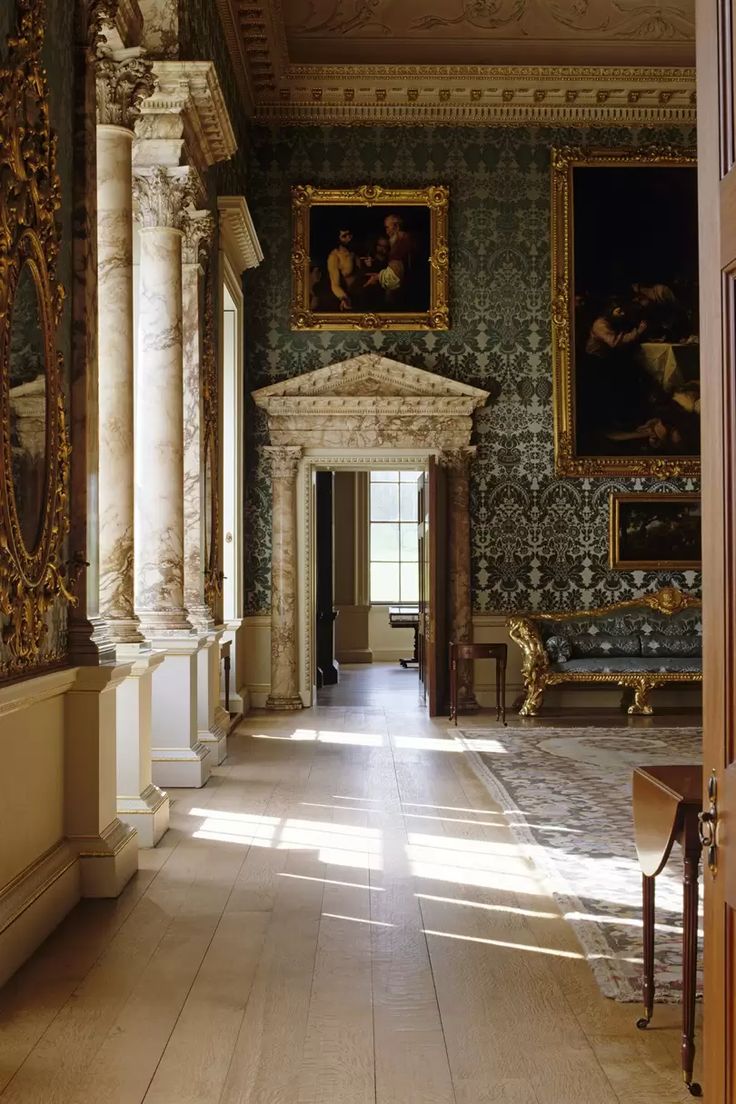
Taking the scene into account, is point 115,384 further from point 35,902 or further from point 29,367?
point 35,902

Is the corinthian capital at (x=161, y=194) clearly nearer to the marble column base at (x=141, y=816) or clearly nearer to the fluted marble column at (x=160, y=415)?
the fluted marble column at (x=160, y=415)

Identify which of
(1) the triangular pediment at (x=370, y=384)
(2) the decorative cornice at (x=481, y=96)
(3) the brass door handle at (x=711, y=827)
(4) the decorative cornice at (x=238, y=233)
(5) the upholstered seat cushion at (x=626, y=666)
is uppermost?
(2) the decorative cornice at (x=481, y=96)

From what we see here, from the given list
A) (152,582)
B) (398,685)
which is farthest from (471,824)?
(398,685)

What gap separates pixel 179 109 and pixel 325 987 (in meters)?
6.50

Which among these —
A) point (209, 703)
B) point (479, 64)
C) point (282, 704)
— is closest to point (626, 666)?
point (282, 704)

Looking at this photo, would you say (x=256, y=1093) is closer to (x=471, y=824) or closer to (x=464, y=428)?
(x=471, y=824)

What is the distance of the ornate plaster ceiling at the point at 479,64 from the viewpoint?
43.0 ft

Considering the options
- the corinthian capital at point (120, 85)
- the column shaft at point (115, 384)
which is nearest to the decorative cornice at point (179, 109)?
the corinthian capital at point (120, 85)

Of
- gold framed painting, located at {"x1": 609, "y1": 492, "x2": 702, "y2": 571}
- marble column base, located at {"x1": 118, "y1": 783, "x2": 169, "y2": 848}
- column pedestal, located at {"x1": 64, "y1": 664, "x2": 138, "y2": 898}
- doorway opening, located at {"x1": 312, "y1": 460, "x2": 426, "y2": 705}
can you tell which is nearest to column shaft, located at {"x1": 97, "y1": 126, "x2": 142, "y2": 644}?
marble column base, located at {"x1": 118, "y1": 783, "x2": 169, "y2": 848}

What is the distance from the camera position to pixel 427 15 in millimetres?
13156

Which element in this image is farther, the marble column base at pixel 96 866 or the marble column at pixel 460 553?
A: the marble column at pixel 460 553

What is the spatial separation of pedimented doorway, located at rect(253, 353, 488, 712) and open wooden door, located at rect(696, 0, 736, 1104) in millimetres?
11072

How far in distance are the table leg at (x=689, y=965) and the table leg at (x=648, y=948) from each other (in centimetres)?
32

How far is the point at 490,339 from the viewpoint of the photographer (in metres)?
13.7
